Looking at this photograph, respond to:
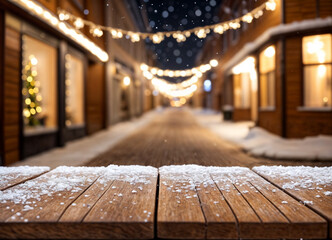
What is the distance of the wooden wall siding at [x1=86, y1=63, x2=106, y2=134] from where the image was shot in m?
13.7

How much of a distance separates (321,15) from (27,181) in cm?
949

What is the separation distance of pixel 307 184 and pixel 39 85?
8021mm

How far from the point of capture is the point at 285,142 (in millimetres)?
8828

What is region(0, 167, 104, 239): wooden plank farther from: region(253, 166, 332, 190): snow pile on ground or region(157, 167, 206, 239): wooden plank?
region(253, 166, 332, 190): snow pile on ground

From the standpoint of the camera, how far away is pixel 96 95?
46.8 ft

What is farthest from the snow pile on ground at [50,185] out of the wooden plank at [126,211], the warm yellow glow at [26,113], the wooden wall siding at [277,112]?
the wooden wall siding at [277,112]

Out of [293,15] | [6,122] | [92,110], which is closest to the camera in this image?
[6,122]

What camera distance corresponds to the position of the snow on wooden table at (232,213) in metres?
2.23

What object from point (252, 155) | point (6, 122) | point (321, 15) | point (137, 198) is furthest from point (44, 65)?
point (321, 15)

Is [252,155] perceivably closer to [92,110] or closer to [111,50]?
[92,110]

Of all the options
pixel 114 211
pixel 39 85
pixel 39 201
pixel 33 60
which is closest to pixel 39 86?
pixel 39 85

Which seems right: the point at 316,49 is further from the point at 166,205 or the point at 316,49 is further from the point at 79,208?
the point at 79,208

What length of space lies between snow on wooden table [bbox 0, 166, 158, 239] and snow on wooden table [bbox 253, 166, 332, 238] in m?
1.35

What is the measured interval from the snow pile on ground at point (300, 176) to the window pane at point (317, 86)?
6.39 metres
